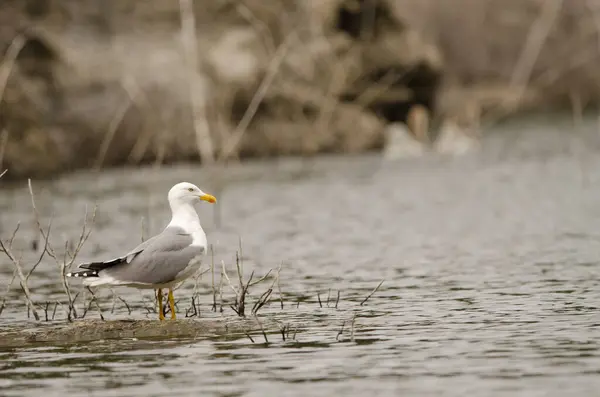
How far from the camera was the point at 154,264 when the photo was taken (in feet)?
45.3

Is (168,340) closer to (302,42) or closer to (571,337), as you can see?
(571,337)

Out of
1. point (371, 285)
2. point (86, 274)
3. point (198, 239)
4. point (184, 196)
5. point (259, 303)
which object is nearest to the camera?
point (86, 274)

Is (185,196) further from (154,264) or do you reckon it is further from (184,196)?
(154,264)

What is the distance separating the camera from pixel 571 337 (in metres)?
12.9

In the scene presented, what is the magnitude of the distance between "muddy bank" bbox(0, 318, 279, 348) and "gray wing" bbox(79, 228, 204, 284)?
0.50 metres

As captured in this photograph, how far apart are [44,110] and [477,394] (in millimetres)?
35290

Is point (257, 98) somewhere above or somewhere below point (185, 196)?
above

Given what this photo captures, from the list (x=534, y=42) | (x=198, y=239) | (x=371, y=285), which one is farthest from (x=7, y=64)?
(x=534, y=42)

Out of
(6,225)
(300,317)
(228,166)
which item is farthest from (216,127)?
(300,317)

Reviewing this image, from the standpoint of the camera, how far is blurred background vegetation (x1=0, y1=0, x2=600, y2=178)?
43656 millimetres

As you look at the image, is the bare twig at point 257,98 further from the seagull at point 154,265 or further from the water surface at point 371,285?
the seagull at point 154,265

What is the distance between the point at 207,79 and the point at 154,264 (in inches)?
1331

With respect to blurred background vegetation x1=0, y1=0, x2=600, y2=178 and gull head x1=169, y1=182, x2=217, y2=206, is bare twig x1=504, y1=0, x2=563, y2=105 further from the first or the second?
gull head x1=169, y1=182, x2=217, y2=206

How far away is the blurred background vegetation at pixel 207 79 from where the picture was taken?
43656 millimetres
